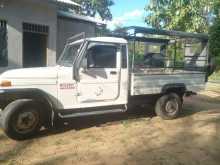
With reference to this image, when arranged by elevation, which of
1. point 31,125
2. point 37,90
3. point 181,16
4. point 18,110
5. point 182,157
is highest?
point 181,16

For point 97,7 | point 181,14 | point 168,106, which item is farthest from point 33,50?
point 97,7

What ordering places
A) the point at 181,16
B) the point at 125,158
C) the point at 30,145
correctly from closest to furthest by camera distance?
1. the point at 125,158
2. the point at 30,145
3. the point at 181,16

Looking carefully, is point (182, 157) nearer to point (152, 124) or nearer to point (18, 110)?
point (152, 124)

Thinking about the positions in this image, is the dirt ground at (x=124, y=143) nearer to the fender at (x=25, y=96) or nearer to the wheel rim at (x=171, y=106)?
the wheel rim at (x=171, y=106)

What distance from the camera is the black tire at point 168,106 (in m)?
7.22

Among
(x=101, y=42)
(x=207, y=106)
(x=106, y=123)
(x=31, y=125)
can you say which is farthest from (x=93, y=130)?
(x=207, y=106)

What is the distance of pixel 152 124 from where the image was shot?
22.5ft

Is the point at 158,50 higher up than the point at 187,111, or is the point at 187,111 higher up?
the point at 158,50

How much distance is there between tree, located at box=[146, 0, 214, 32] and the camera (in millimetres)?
22172

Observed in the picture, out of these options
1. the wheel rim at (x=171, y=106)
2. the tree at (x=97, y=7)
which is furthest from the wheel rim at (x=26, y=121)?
the tree at (x=97, y=7)

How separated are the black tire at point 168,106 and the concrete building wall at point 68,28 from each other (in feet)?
19.1

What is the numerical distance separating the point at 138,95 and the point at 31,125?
2739mm

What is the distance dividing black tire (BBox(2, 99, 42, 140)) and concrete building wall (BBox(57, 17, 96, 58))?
633cm

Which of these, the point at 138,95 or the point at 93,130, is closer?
the point at 93,130
